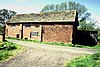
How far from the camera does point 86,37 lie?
34.5 metres

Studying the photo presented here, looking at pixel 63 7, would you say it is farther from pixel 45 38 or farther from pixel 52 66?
pixel 52 66

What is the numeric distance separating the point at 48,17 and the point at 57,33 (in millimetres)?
5397

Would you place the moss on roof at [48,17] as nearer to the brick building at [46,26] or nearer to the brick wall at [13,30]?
the brick building at [46,26]

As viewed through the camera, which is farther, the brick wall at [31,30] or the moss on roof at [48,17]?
the brick wall at [31,30]

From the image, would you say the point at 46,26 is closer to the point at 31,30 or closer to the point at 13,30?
the point at 31,30

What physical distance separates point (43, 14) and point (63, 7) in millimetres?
31240

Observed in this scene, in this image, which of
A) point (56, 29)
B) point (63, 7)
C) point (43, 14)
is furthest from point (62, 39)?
point (63, 7)

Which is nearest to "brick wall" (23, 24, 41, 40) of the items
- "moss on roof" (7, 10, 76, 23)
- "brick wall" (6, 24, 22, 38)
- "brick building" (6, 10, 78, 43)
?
"brick building" (6, 10, 78, 43)

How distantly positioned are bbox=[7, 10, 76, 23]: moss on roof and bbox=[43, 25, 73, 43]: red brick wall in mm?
1755

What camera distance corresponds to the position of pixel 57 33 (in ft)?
107

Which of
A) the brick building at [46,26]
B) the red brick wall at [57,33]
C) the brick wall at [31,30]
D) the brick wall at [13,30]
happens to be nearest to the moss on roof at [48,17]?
the brick building at [46,26]

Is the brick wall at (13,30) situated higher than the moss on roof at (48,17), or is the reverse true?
the moss on roof at (48,17)

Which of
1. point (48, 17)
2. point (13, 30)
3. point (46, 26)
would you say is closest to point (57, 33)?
point (46, 26)

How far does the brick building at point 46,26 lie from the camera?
31734 millimetres
